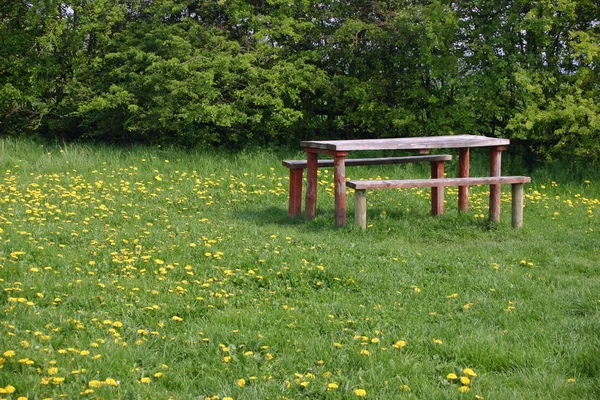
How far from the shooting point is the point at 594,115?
10297mm

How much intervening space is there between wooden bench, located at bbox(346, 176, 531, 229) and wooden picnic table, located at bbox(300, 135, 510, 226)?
0.12 m

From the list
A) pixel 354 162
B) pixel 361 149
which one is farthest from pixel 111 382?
pixel 354 162

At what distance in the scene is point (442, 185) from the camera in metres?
7.61

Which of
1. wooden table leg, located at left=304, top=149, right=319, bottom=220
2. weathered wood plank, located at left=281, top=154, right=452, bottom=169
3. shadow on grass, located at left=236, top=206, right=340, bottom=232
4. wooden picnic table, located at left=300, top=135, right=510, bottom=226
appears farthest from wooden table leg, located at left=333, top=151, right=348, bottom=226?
weathered wood plank, located at left=281, top=154, right=452, bottom=169

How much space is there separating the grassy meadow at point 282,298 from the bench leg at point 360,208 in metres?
0.09

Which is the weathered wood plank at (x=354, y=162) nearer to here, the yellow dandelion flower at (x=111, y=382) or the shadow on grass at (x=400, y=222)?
the shadow on grass at (x=400, y=222)

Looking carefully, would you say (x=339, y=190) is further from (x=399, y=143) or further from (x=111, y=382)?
(x=111, y=382)

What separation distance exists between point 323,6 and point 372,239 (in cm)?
661

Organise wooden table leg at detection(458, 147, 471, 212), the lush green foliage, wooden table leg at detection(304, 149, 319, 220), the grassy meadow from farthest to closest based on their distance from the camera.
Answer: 1. the lush green foliage
2. wooden table leg at detection(458, 147, 471, 212)
3. wooden table leg at detection(304, 149, 319, 220)
4. the grassy meadow

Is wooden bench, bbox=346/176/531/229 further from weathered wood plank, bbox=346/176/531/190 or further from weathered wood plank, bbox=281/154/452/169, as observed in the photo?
weathered wood plank, bbox=281/154/452/169

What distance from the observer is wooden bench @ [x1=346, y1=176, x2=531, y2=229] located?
23.9ft

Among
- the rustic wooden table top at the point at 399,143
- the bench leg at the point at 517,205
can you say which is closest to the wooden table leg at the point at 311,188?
the rustic wooden table top at the point at 399,143

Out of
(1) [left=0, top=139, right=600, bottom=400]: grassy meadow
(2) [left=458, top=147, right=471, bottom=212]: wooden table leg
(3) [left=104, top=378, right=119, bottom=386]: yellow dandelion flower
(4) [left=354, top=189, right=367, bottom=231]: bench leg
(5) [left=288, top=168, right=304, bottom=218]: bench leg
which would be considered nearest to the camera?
(3) [left=104, top=378, right=119, bottom=386]: yellow dandelion flower

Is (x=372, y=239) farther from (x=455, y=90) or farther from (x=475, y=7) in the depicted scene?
(x=475, y=7)
